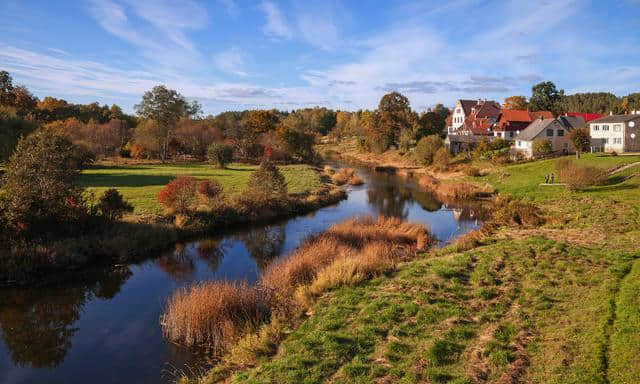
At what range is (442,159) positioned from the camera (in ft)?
198

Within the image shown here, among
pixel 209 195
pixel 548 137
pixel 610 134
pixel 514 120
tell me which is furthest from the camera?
pixel 514 120

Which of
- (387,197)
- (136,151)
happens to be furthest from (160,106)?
(387,197)

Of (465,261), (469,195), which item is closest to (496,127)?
(469,195)

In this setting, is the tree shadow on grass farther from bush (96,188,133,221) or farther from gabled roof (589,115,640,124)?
gabled roof (589,115,640,124)

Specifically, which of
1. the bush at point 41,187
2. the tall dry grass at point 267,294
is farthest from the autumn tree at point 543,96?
the bush at point 41,187

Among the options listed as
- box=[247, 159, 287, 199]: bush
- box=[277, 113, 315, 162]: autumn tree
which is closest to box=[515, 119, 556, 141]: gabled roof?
box=[277, 113, 315, 162]: autumn tree

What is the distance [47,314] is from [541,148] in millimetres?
55513

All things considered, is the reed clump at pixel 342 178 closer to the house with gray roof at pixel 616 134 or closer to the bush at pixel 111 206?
the bush at pixel 111 206

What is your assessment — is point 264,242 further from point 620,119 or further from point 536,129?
point 620,119

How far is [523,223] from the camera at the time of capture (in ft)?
87.4

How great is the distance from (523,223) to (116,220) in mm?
25115

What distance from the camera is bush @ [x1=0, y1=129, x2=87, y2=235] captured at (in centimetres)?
1916

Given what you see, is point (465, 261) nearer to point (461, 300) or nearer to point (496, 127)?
point (461, 300)

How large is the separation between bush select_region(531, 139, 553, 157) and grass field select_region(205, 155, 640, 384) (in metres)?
38.1
